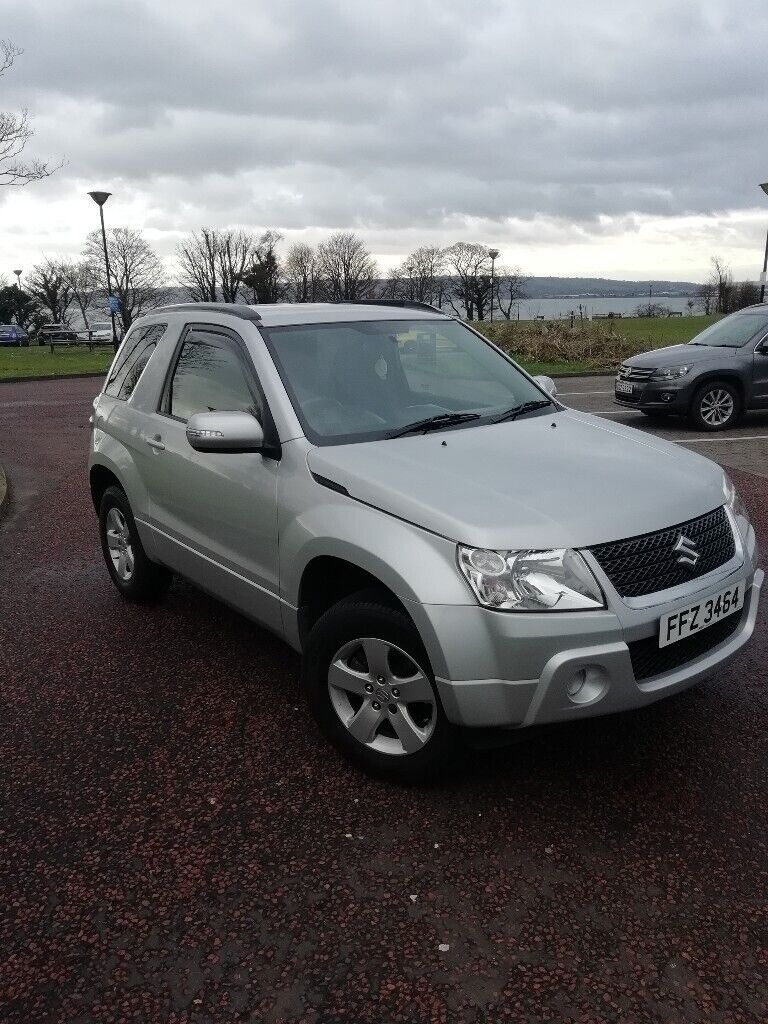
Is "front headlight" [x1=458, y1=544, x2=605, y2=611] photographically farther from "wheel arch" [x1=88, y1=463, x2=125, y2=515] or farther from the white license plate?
"wheel arch" [x1=88, y1=463, x2=125, y2=515]

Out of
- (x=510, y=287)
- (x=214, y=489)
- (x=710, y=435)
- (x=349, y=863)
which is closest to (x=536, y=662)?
(x=349, y=863)

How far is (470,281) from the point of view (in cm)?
8906

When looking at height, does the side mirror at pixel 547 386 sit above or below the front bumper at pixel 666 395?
above

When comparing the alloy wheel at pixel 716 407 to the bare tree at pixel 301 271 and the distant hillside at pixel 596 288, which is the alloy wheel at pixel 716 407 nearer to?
the bare tree at pixel 301 271

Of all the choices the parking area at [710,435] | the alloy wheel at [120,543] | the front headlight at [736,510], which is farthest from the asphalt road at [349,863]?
the parking area at [710,435]

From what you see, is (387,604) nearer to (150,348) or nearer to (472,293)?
(150,348)

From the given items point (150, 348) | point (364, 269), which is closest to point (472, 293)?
point (364, 269)

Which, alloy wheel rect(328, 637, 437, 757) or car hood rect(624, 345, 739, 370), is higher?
car hood rect(624, 345, 739, 370)

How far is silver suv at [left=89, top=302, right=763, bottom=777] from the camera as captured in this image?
8.95ft

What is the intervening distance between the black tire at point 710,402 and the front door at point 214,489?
8.99 meters

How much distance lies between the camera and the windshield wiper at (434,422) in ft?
11.8

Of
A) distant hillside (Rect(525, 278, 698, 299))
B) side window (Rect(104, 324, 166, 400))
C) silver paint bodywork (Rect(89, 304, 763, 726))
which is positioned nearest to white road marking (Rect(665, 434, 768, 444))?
silver paint bodywork (Rect(89, 304, 763, 726))

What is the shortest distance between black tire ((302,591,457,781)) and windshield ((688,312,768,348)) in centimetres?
1047

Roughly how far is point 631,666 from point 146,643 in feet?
9.26
